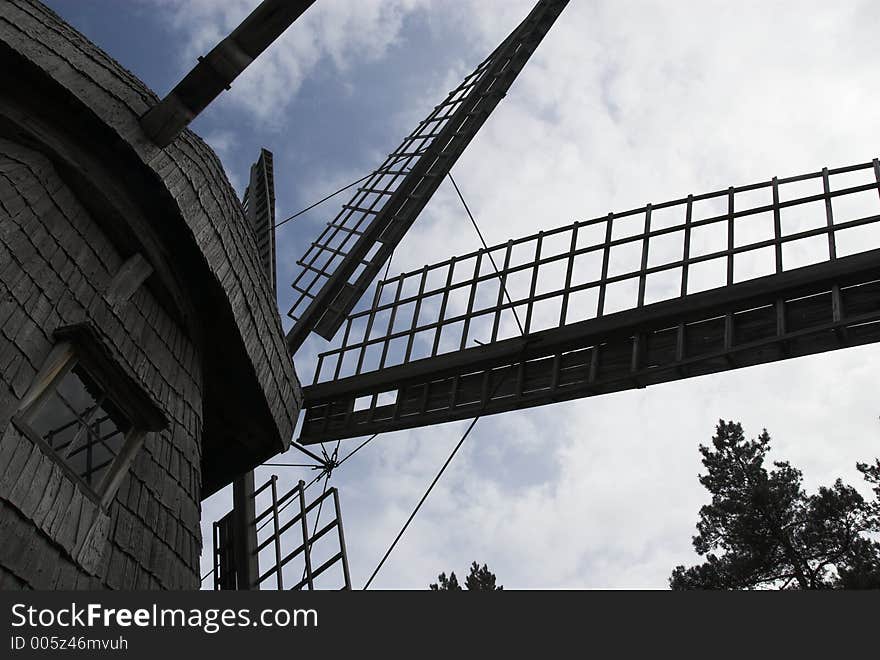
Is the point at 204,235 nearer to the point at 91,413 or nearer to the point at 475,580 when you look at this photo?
the point at 91,413

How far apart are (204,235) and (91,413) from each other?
4.30 ft

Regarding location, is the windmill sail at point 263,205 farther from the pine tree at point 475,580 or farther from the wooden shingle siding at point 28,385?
the pine tree at point 475,580

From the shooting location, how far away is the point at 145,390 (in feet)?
14.3

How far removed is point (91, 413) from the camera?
4.16 meters

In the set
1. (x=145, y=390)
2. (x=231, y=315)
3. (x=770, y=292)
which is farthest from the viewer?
(x=770, y=292)

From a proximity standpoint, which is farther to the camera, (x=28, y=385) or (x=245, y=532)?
(x=245, y=532)

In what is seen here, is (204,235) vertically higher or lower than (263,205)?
lower

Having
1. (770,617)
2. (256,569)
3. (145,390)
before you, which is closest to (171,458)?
(145,390)

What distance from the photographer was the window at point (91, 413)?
3840mm

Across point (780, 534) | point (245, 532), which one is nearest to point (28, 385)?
point (245, 532)

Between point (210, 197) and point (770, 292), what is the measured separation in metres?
4.11

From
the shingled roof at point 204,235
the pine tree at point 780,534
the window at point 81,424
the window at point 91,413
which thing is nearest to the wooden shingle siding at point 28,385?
the window at point 91,413

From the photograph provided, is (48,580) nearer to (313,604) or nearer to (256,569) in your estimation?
(313,604)

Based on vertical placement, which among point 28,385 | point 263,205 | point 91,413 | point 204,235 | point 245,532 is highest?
point 263,205
